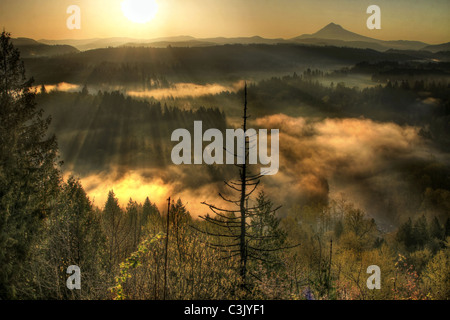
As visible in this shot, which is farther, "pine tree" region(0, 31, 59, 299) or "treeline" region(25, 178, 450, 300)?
"pine tree" region(0, 31, 59, 299)

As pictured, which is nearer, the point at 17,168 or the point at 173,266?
the point at 17,168

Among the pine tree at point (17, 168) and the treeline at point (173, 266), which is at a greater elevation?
the pine tree at point (17, 168)

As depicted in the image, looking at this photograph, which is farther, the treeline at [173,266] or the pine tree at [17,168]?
the pine tree at [17,168]

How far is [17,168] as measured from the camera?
1287 cm

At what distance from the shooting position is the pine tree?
12.2 m

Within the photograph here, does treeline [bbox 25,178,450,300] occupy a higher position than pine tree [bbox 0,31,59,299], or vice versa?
pine tree [bbox 0,31,59,299]

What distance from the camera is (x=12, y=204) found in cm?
1240

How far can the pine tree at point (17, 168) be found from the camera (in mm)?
12227

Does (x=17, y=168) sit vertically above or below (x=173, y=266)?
above
